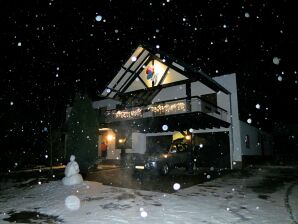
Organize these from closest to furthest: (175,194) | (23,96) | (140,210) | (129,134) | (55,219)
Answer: (55,219), (140,210), (175,194), (129,134), (23,96)

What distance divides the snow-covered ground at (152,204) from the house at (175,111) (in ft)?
21.5

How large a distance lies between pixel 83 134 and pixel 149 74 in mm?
8768

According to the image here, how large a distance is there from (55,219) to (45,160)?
Answer: 67.4 feet

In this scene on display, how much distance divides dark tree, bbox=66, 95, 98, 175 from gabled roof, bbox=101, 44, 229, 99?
6.39 meters

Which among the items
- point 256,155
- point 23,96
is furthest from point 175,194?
point 23,96

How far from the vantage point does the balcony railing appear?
1748cm

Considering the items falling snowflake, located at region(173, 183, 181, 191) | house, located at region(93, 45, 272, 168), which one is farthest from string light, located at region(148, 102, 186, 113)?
falling snowflake, located at region(173, 183, 181, 191)

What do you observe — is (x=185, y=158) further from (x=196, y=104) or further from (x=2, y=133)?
(x=2, y=133)

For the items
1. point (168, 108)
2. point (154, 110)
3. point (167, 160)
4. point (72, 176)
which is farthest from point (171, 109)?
point (72, 176)

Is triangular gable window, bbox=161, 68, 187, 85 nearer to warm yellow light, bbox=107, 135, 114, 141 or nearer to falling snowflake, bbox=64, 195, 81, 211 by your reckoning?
warm yellow light, bbox=107, 135, 114, 141

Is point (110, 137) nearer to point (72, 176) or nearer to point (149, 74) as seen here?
point (149, 74)

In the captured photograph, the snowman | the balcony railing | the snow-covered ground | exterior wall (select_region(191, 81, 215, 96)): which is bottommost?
the snow-covered ground

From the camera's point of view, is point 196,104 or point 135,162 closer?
point 135,162

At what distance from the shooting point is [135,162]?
1595 cm
